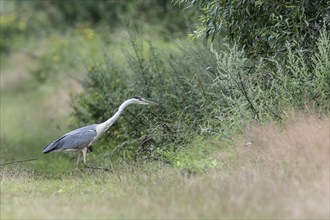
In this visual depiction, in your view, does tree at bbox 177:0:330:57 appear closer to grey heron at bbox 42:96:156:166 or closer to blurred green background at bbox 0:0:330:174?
blurred green background at bbox 0:0:330:174

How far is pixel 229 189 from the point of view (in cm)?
924

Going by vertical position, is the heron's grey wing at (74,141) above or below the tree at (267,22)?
below

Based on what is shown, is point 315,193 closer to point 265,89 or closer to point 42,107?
point 265,89

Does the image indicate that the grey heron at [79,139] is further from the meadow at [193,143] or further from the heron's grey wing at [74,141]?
the meadow at [193,143]

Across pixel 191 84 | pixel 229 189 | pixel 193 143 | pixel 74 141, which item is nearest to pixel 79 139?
pixel 74 141

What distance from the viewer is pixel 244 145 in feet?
35.4

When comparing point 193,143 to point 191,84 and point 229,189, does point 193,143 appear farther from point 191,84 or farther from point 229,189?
point 229,189

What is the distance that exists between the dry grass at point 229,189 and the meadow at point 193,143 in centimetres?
2

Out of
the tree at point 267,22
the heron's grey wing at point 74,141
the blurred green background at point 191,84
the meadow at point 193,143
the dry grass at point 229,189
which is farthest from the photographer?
the heron's grey wing at point 74,141

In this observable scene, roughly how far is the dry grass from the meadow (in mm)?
17

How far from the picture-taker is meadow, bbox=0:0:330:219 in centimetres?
902

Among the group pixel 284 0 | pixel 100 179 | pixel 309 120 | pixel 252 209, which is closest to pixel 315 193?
pixel 252 209

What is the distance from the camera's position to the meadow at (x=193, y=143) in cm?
902

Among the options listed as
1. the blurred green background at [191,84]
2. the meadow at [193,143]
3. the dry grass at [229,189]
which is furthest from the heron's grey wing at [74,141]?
the dry grass at [229,189]
